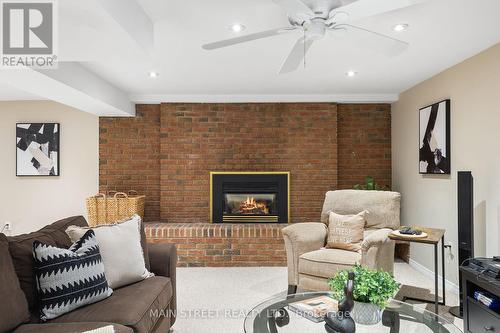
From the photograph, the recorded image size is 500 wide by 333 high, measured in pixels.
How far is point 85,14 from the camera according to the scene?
178cm

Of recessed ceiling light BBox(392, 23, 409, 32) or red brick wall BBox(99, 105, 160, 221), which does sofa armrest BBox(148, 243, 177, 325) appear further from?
red brick wall BBox(99, 105, 160, 221)

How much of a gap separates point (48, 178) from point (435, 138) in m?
5.14

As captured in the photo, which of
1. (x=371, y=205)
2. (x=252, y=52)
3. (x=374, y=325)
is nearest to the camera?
(x=374, y=325)

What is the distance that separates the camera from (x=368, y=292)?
6.05 feet

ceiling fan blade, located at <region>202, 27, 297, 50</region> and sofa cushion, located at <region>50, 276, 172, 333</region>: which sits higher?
ceiling fan blade, located at <region>202, 27, 297, 50</region>

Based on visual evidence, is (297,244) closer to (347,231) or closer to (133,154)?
(347,231)

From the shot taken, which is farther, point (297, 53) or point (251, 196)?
point (251, 196)

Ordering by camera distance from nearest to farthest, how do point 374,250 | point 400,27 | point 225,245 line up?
point 400,27 < point 374,250 < point 225,245

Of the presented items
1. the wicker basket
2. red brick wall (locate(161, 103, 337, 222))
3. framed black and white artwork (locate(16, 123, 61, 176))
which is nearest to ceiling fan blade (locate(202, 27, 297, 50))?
red brick wall (locate(161, 103, 337, 222))

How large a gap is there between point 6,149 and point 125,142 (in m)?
1.72

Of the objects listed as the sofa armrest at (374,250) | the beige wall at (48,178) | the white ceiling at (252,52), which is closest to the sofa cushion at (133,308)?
the white ceiling at (252,52)

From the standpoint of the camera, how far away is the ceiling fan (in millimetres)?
1747

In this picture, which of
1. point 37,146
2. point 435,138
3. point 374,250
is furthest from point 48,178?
point 435,138

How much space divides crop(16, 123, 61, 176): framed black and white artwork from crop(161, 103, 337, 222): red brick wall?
158cm
